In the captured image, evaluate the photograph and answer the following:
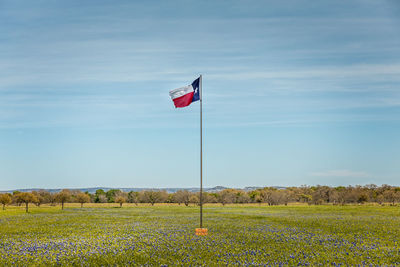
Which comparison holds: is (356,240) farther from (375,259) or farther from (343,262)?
(343,262)

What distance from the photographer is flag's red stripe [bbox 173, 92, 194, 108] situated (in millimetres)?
26266

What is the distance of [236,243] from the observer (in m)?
19.6

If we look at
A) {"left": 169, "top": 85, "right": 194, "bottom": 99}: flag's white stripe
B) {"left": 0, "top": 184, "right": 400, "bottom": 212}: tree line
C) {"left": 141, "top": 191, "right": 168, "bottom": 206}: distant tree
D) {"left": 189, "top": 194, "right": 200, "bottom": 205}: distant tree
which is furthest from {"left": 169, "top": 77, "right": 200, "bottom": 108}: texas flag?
{"left": 141, "top": 191, "right": 168, "bottom": 206}: distant tree

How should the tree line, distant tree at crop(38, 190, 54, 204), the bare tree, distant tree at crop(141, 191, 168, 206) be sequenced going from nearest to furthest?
distant tree at crop(38, 190, 54, 204)
the tree line
distant tree at crop(141, 191, 168, 206)
the bare tree

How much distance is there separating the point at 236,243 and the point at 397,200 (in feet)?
348

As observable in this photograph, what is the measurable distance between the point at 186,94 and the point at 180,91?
0.60 metres

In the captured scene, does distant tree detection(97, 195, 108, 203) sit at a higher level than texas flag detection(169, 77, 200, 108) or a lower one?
lower

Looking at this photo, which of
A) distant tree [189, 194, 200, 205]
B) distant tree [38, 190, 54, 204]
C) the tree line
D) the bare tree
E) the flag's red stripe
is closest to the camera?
the flag's red stripe

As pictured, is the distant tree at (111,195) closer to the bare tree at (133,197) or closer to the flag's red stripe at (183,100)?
the bare tree at (133,197)

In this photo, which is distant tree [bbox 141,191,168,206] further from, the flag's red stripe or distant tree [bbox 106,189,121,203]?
the flag's red stripe

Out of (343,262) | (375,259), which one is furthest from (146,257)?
(375,259)

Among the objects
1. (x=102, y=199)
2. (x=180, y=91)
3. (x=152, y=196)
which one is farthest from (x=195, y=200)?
(x=180, y=91)

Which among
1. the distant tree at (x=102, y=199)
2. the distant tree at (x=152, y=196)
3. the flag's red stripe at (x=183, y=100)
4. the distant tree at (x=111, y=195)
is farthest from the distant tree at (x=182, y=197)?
the flag's red stripe at (x=183, y=100)

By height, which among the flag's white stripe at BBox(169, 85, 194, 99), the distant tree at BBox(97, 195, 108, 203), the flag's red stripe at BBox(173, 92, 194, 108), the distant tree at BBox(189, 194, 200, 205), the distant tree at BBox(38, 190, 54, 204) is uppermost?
the flag's white stripe at BBox(169, 85, 194, 99)
